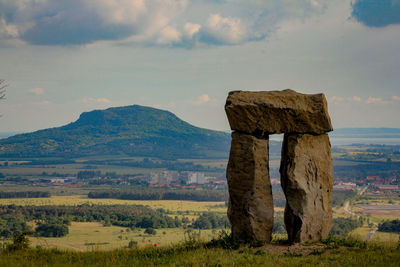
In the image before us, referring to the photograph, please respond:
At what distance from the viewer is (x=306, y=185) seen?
Answer: 55.2 feet

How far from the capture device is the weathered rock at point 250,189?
54.5 ft

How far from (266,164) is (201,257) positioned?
417 cm

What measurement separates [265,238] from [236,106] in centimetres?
449

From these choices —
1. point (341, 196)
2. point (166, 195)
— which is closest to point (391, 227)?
point (341, 196)

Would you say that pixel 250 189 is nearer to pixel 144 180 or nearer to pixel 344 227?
pixel 344 227

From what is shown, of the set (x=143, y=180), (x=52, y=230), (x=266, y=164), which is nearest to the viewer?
(x=266, y=164)

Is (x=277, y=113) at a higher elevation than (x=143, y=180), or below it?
higher

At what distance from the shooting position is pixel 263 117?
16750 millimetres

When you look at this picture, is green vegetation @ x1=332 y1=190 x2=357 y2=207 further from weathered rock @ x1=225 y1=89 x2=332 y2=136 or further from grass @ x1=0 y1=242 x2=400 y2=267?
grass @ x1=0 y1=242 x2=400 y2=267

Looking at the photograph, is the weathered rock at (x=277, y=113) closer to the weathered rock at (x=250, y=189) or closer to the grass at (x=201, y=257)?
the weathered rock at (x=250, y=189)

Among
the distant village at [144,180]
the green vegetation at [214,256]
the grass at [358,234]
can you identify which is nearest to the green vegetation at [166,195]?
the distant village at [144,180]

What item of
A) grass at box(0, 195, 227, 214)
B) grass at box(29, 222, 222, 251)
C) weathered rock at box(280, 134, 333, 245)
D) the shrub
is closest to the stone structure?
weathered rock at box(280, 134, 333, 245)

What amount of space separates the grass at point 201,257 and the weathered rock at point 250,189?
0.89m

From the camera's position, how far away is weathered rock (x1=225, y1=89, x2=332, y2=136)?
1669cm
